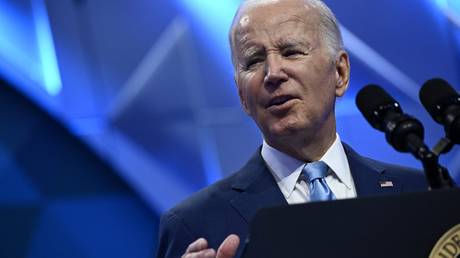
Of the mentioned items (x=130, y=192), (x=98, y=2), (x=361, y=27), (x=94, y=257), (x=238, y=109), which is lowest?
(x=94, y=257)

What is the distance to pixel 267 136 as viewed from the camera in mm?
2129

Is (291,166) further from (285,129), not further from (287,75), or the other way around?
(287,75)

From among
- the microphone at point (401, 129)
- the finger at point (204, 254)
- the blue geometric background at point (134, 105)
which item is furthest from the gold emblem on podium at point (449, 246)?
the blue geometric background at point (134, 105)

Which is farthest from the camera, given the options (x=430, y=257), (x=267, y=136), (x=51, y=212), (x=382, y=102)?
(x=51, y=212)

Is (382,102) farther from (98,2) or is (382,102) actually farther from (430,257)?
(98,2)

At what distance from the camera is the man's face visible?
80.0 inches

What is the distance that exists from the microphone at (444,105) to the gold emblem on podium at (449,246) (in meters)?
0.19

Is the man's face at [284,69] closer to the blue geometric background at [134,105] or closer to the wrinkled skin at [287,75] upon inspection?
the wrinkled skin at [287,75]

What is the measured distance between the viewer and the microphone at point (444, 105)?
1.38 m

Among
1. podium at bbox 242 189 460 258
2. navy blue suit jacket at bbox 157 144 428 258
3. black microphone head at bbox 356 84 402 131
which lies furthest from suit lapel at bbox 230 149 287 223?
podium at bbox 242 189 460 258

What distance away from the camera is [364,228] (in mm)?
1243

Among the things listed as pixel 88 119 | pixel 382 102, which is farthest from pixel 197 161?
pixel 382 102

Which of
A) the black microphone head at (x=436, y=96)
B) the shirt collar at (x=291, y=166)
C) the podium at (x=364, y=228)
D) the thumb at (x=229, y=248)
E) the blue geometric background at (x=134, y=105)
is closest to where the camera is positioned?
the podium at (x=364, y=228)

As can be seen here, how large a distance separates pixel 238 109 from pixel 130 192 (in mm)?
560
